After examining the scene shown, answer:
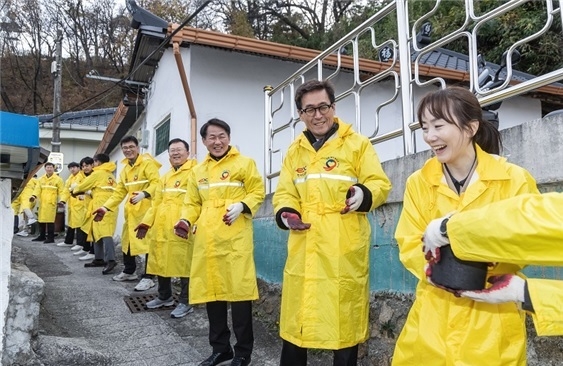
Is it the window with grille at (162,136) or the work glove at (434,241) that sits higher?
the window with grille at (162,136)

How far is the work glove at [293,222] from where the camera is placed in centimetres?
249

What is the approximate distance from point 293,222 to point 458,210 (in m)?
1.05

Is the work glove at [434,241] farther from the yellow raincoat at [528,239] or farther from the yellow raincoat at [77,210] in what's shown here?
the yellow raincoat at [77,210]

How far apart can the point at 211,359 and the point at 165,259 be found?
69.3 inches

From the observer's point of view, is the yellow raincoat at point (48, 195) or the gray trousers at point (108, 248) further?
the yellow raincoat at point (48, 195)

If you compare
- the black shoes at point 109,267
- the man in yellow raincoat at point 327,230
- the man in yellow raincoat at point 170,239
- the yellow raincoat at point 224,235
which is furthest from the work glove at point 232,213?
the black shoes at point 109,267

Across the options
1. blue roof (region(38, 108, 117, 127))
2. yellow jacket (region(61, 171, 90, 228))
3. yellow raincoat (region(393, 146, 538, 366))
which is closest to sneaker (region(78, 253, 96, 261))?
yellow jacket (region(61, 171, 90, 228))

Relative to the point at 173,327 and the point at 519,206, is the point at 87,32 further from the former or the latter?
the point at 519,206

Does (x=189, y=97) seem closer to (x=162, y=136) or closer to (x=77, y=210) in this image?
(x=162, y=136)

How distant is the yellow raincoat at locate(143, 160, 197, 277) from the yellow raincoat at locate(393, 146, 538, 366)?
332 cm

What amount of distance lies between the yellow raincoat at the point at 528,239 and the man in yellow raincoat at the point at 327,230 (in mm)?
1138

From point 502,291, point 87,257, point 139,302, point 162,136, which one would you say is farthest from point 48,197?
point 502,291

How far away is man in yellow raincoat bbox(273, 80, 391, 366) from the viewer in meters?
2.41

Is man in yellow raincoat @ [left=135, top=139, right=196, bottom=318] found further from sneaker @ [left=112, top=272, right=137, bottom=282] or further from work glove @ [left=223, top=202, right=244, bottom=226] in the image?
work glove @ [left=223, top=202, right=244, bottom=226]
